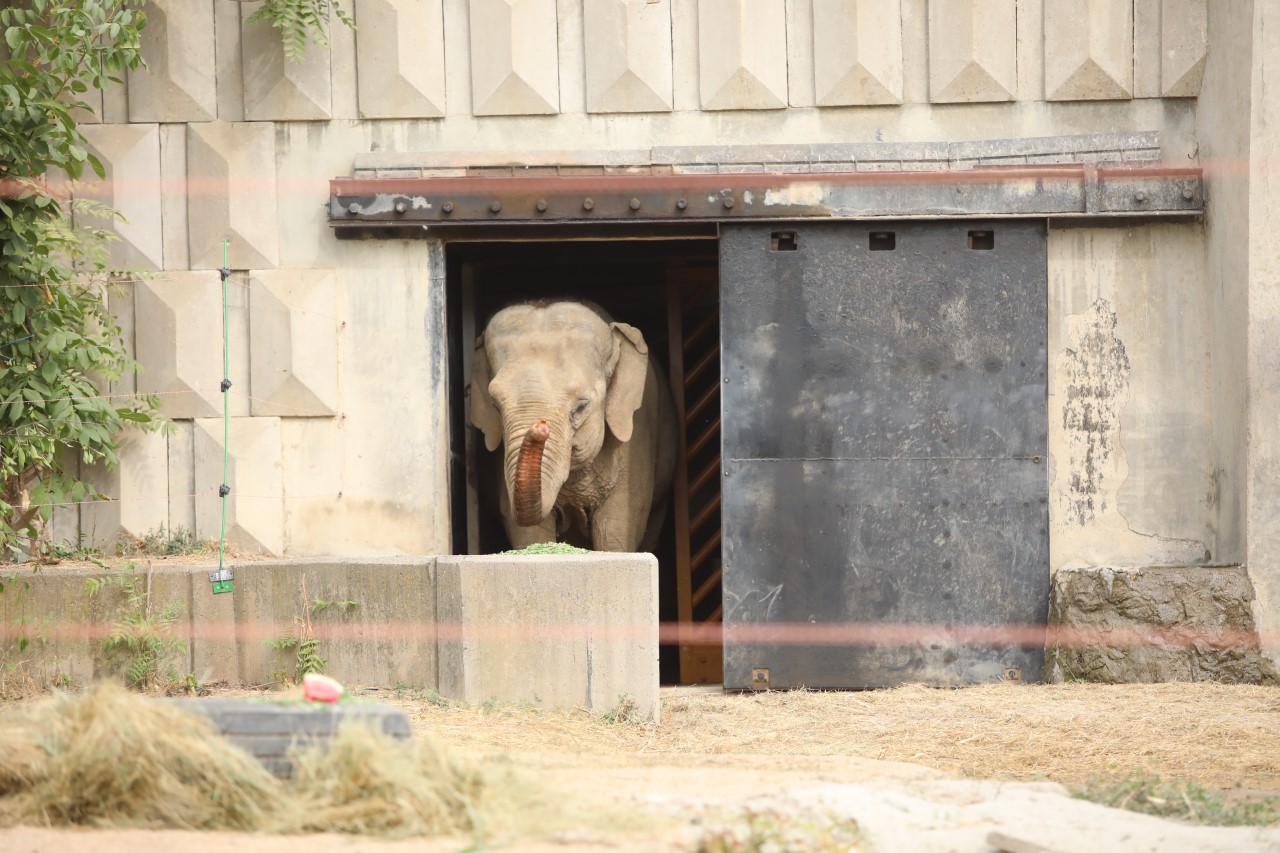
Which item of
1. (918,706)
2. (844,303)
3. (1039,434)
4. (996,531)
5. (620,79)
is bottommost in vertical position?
(918,706)

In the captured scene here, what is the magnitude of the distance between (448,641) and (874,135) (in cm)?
399

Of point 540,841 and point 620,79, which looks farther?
point 620,79

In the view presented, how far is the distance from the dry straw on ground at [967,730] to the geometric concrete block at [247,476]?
6.68 ft

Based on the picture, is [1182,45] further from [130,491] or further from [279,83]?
[130,491]

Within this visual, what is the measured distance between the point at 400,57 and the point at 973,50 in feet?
11.4

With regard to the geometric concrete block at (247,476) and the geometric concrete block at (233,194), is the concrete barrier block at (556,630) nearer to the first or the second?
the geometric concrete block at (247,476)

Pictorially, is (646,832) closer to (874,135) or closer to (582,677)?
(582,677)

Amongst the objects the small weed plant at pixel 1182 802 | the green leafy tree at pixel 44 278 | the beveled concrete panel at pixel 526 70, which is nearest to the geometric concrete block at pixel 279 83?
the green leafy tree at pixel 44 278

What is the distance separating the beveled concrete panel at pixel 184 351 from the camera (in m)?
9.34

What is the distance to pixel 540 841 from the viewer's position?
15.7 ft

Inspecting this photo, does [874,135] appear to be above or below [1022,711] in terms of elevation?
above

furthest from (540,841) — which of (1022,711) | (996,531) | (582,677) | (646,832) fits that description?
(996,531)

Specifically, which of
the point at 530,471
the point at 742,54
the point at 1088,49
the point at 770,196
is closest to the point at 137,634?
the point at 530,471

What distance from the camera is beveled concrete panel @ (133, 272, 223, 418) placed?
9.34 m
